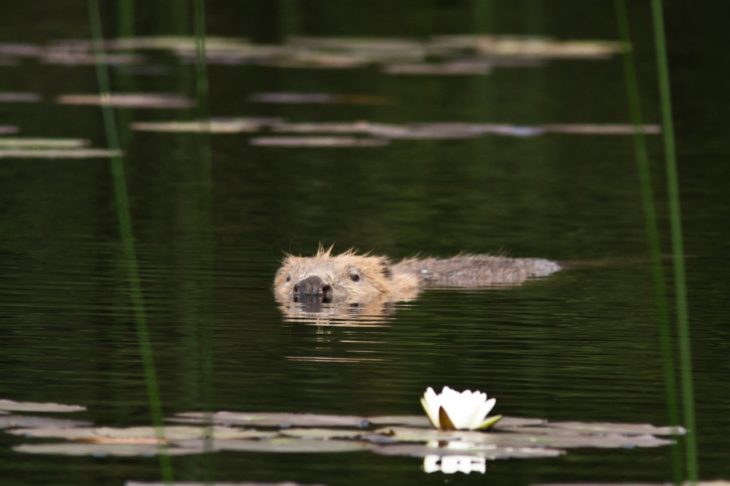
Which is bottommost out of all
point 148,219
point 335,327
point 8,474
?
point 8,474

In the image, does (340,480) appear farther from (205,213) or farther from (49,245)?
(205,213)

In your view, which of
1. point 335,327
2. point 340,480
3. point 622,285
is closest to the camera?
point 340,480

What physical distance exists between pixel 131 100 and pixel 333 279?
8.97m

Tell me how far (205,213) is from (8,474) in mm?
7783

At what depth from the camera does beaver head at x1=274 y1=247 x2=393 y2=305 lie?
474 inches

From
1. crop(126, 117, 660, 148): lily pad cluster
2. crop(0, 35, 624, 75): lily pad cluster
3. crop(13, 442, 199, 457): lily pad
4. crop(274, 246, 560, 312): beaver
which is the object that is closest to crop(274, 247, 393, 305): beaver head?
crop(274, 246, 560, 312): beaver

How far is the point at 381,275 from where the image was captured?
12602mm

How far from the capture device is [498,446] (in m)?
7.28

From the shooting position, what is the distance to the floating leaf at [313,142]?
18594mm

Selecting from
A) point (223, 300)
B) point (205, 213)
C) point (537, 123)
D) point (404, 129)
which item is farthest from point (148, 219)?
point (537, 123)

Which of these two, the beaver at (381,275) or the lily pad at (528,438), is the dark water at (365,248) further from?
the beaver at (381,275)

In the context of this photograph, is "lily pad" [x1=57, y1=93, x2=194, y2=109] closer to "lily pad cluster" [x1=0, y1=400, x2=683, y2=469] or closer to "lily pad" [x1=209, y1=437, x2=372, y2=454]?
"lily pad cluster" [x1=0, y1=400, x2=683, y2=469]

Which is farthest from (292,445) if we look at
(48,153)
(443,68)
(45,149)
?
(443,68)

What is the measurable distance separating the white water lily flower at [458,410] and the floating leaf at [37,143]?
10.4 m
